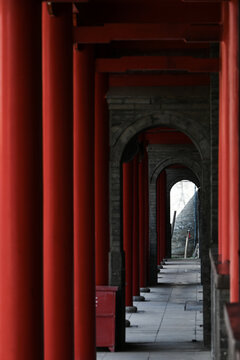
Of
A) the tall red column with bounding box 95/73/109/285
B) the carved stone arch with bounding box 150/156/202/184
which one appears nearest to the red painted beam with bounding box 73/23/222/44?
the tall red column with bounding box 95/73/109/285

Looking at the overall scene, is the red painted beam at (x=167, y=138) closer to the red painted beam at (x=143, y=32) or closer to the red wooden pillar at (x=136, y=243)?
the red wooden pillar at (x=136, y=243)

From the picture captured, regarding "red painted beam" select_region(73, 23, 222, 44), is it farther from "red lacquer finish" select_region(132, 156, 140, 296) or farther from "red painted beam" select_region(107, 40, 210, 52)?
"red lacquer finish" select_region(132, 156, 140, 296)

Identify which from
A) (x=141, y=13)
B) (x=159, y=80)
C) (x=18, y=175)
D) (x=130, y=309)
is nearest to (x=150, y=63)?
(x=141, y=13)

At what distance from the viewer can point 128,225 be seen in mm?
19891

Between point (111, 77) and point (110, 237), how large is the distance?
3288mm

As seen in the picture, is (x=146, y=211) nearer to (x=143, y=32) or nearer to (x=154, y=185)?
(x=154, y=185)

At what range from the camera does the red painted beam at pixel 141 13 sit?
1166 centimetres

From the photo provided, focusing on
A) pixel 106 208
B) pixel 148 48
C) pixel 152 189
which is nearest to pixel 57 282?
pixel 106 208

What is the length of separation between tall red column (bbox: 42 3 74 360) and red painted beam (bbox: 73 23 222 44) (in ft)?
3.56

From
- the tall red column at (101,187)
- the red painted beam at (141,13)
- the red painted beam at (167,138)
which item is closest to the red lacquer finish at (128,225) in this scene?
the tall red column at (101,187)

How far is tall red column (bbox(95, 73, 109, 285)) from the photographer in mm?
15352

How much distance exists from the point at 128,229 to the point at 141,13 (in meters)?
8.70

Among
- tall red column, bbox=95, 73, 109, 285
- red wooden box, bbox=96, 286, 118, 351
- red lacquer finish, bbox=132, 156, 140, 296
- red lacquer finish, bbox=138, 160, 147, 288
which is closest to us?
red wooden box, bbox=96, 286, 118, 351

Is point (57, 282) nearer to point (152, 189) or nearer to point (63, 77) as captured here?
point (63, 77)
